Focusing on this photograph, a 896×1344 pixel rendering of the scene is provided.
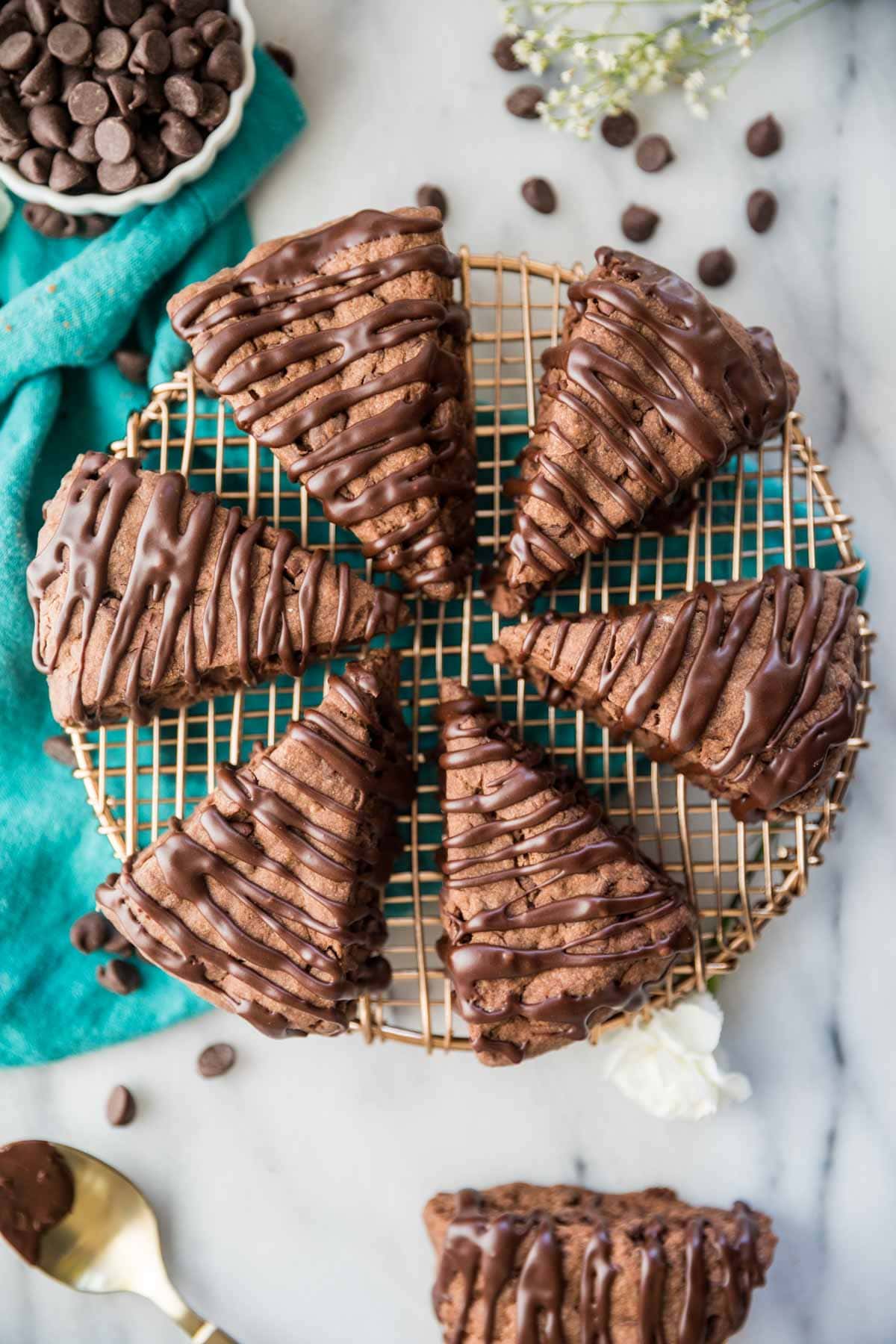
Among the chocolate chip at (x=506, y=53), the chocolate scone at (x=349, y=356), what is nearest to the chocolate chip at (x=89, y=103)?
the chocolate scone at (x=349, y=356)

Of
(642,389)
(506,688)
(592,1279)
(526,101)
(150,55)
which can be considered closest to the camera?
(642,389)

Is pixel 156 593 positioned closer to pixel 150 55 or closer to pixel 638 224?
pixel 150 55

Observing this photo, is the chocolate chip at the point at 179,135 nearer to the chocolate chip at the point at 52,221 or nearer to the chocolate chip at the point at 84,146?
the chocolate chip at the point at 84,146

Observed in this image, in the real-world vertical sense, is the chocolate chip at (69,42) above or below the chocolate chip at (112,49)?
above

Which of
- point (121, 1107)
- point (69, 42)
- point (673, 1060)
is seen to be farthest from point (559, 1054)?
point (69, 42)

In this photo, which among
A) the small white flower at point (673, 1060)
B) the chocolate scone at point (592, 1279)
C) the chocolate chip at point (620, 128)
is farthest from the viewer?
the chocolate chip at point (620, 128)

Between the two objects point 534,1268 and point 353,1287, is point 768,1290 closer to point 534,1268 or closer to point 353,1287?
point 534,1268
